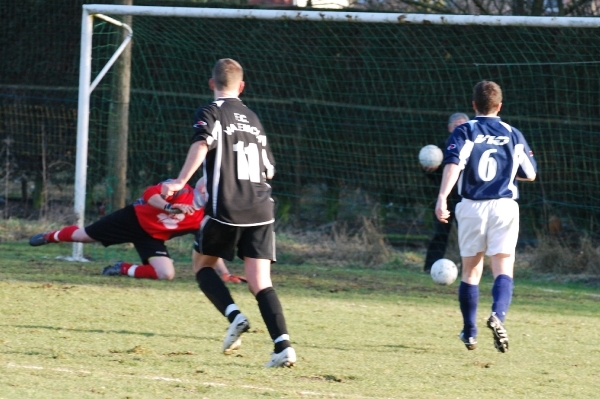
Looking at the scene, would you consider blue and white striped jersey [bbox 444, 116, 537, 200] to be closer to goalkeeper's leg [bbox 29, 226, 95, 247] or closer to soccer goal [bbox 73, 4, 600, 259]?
goalkeeper's leg [bbox 29, 226, 95, 247]

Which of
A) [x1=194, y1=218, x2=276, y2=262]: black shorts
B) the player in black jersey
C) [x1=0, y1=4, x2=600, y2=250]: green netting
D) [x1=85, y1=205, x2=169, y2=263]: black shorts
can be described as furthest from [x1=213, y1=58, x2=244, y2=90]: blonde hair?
[x1=0, y1=4, x2=600, y2=250]: green netting

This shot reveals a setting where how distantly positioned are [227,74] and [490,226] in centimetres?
186

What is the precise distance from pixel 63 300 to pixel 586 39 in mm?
6886

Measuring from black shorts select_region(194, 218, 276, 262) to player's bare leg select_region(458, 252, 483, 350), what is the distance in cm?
137

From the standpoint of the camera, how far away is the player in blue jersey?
18.9 feet

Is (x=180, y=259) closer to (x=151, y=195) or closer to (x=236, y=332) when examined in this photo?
(x=151, y=195)

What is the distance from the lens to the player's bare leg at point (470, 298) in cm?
573

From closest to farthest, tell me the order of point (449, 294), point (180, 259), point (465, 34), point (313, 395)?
point (313, 395) < point (449, 294) < point (180, 259) < point (465, 34)

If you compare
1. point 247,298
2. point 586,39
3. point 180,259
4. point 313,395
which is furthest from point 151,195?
point 586,39

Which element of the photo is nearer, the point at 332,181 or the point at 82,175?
the point at 82,175

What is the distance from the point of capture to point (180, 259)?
10586mm

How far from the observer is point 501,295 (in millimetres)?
5715

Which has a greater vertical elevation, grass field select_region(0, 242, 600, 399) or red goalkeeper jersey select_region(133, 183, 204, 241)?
red goalkeeper jersey select_region(133, 183, 204, 241)

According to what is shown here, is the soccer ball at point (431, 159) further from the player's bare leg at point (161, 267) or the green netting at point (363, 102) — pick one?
the player's bare leg at point (161, 267)
